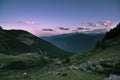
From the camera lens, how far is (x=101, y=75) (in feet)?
196

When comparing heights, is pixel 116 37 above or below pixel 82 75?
above

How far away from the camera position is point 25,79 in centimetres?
7256

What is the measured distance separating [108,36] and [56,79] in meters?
98.6

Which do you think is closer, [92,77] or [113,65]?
[92,77]

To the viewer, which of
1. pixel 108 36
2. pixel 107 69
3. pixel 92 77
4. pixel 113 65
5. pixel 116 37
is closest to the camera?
pixel 92 77

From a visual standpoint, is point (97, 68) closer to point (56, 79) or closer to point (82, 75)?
point (82, 75)

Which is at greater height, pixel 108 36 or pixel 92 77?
pixel 108 36

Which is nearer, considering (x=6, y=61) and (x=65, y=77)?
(x=65, y=77)

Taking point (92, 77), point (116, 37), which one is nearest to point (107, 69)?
point (92, 77)

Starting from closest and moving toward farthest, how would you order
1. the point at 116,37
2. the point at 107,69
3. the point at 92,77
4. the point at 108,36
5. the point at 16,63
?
1. the point at 92,77
2. the point at 107,69
3. the point at 116,37
4. the point at 108,36
5. the point at 16,63

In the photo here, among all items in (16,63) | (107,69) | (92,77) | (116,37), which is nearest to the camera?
(92,77)

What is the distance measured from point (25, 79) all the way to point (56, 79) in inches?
749

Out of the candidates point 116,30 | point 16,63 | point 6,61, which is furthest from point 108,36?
point 6,61

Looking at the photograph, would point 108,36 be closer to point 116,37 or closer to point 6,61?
point 116,37
